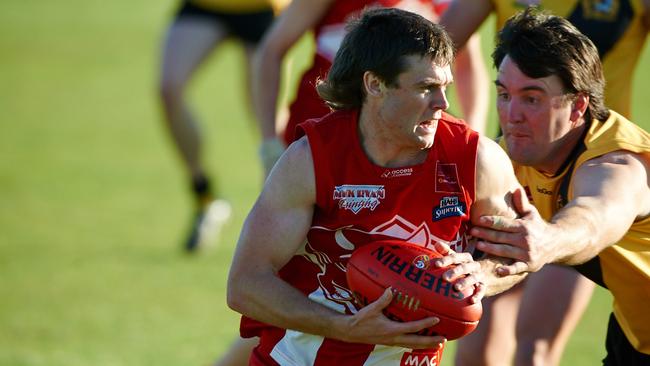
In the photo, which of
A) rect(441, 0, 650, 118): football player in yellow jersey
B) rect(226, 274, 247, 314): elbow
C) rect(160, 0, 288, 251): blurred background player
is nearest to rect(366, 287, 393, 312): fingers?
rect(226, 274, 247, 314): elbow

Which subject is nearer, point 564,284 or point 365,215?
point 365,215

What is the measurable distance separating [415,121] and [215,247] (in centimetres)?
561

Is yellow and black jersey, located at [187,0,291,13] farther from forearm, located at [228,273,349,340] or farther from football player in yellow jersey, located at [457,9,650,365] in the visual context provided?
forearm, located at [228,273,349,340]

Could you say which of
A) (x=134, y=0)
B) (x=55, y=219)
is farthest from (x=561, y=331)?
(x=134, y=0)

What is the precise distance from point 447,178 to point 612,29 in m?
1.55

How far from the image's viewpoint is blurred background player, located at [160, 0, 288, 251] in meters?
8.53

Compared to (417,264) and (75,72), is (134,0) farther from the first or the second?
(417,264)

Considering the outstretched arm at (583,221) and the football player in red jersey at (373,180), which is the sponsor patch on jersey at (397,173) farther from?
the outstretched arm at (583,221)

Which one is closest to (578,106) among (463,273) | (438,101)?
(438,101)

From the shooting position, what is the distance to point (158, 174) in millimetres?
11508

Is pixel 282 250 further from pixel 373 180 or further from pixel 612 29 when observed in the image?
pixel 612 29

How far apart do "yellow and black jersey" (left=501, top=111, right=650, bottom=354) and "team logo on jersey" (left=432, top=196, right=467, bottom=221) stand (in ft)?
1.46

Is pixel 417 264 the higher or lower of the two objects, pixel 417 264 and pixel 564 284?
the higher

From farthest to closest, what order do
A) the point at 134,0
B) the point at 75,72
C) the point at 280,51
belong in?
the point at 134,0 < the point at 75,72 < the point at 280,51
